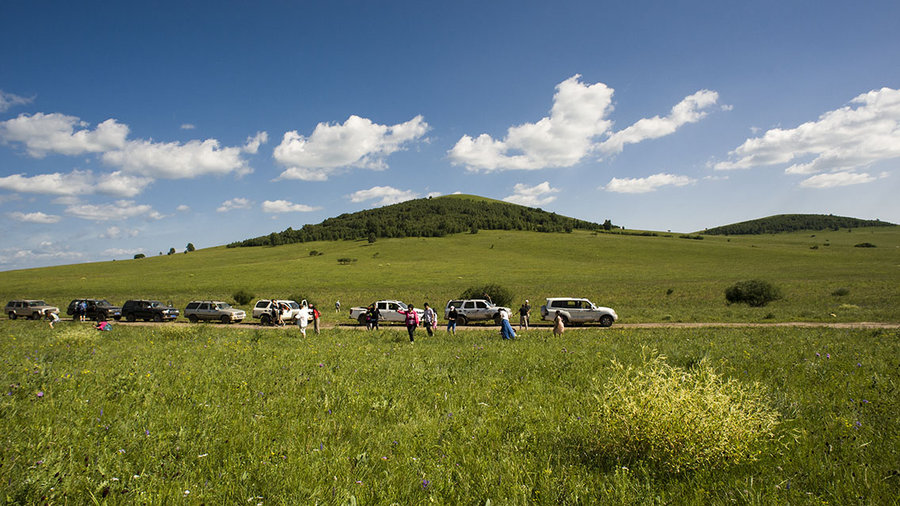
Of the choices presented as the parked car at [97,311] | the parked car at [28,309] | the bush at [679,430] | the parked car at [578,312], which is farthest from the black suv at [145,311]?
the bush at [679,430]

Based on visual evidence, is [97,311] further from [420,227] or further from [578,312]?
[420,227]

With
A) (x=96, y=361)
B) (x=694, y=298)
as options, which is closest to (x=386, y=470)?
(x=96, y=361)

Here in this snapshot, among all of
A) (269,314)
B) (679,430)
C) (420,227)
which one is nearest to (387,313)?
(269,314)

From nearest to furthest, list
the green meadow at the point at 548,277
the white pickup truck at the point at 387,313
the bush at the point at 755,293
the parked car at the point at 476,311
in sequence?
1. the parked car at the point at 476,311
2. the white pickup truck at the point at 387,313
3. the green meadow at the point at 548,277
4. the bush at the point at 755,293

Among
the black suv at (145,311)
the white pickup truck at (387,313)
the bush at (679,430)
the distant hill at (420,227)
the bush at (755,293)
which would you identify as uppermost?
the distant hill at (420,227)

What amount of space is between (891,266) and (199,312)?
317ft

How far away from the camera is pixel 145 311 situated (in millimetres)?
30859

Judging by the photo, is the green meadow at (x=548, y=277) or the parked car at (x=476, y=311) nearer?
the parked car at (x=476, y=311)

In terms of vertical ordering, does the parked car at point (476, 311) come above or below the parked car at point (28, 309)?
below

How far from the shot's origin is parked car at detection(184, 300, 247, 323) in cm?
3070

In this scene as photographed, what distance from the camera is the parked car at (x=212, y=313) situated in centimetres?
3070

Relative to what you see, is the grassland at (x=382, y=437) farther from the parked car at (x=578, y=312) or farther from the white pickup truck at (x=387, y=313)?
the white pickup truck at (x=387, y=313)

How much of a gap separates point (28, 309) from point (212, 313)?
54.8 ft

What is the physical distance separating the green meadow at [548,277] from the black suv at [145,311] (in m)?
13.5
